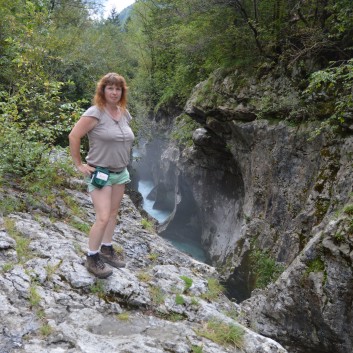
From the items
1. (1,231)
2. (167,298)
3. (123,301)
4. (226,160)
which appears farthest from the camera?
(226,160)

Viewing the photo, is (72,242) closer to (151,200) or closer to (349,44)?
(349,44)

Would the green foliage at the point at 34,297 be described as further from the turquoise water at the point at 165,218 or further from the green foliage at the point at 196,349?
the turquoise water at the point at 165,218

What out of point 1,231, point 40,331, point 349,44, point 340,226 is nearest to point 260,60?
point 349,44

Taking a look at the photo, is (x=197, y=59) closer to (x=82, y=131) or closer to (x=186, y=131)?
(x=186, y=131)

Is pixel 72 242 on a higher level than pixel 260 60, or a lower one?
lower

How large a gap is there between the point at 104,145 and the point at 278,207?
869 cm

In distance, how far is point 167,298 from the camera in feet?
14.5

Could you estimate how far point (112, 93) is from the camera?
3.88 meters

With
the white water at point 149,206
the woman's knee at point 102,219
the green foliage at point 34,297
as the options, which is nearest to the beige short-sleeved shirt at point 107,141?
the woman's knee at point 102,219

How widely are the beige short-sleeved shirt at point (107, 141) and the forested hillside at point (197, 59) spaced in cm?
303

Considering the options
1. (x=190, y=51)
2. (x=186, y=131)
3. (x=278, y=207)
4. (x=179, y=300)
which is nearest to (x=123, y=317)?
(x=179, y=300)

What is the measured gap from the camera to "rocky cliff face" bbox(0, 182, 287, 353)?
3.32m

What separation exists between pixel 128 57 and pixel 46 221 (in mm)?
29333

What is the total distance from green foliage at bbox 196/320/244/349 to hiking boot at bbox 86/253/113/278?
1229 millimetres
